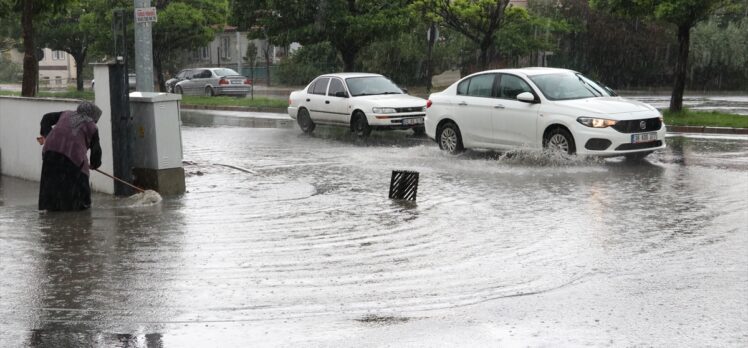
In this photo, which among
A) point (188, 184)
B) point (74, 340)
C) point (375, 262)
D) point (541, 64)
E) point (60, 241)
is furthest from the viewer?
point (541, 64)

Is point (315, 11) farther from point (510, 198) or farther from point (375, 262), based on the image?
point (375, 262)

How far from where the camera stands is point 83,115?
444 inches

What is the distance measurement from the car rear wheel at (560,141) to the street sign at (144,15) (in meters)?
6.71

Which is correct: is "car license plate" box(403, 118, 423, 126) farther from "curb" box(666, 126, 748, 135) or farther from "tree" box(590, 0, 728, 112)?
"tree" box(590, 0, 728, 112)

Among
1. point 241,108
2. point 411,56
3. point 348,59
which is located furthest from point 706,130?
point 411,56

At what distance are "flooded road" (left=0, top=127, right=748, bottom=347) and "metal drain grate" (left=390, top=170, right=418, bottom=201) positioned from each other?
6.8 inches

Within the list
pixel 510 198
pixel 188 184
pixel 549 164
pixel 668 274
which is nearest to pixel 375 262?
pixel 668 274

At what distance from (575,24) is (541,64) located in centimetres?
280

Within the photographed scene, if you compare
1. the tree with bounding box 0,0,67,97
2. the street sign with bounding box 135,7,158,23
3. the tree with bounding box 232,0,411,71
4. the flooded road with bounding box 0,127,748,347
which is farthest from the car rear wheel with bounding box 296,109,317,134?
the flooded road with bounding box 0,127,748,347

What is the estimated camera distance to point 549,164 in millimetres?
15656

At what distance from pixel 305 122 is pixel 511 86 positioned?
27.5 feet

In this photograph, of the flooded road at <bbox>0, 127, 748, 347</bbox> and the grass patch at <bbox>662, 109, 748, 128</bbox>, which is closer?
the flooded road at <bbox>0, 127, 748, 347</bbox>

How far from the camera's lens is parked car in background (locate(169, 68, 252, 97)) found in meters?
45.9

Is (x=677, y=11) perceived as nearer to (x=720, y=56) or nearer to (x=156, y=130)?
(x=156, y=130)
